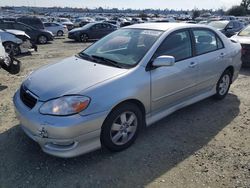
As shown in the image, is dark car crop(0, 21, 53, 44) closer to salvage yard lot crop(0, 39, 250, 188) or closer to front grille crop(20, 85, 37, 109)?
salvage yard lot crop(0, 39, 250, 188)

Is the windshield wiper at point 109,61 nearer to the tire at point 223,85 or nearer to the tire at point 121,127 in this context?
the tire at point 121,127

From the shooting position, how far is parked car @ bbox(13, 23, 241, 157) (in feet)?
10.3

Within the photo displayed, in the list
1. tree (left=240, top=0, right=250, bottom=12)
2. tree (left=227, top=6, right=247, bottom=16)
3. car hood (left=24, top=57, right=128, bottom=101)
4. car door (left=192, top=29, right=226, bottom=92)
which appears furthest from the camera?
tree (left=240, top=0, right=250, bottom=12)

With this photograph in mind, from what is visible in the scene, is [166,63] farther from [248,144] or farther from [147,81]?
[248,144]

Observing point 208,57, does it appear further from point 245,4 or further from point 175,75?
point 245,4

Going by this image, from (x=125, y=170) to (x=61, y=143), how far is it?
2.76ft

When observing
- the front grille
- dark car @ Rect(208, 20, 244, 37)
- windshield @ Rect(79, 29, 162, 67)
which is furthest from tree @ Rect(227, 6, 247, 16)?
the front grille

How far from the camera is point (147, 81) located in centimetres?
370

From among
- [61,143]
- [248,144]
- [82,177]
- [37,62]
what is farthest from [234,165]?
[37,62]

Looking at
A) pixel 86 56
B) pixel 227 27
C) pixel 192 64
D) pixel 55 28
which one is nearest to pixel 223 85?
pixel 192 64

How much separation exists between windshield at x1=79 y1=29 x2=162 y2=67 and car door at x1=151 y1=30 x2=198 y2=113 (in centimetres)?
23

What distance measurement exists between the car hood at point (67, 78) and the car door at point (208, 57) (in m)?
1.72

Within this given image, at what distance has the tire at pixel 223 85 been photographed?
18.0 feet

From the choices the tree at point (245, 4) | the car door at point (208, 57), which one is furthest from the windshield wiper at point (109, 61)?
the tree at point (245, 4)
